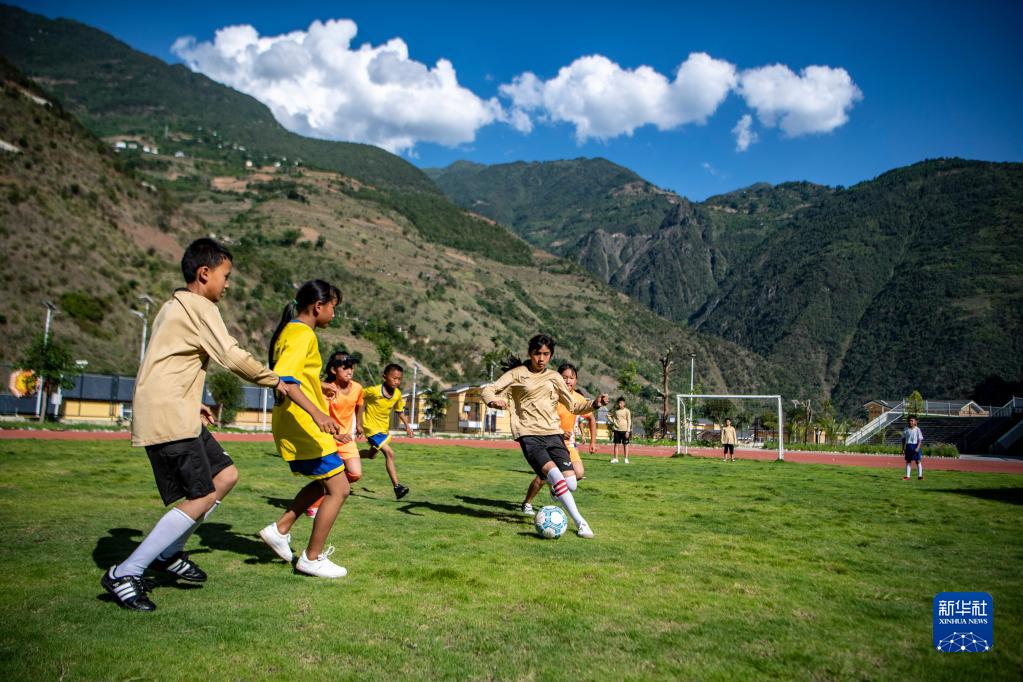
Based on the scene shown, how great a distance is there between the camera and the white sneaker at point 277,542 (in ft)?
19.0

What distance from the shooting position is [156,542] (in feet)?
15.0

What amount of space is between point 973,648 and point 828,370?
169 m

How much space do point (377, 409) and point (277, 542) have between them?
5.67 metres

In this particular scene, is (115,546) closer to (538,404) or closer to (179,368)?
(179,368)

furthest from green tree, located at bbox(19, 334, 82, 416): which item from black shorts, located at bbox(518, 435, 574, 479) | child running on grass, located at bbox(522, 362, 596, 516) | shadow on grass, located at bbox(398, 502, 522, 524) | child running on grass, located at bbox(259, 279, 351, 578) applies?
child running on grass, located at bbox(259, 279, 351, 578)

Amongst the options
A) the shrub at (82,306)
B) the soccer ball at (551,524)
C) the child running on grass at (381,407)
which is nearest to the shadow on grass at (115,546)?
the soccer ball at (551,524)

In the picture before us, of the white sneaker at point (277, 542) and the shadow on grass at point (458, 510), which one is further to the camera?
the shadow on grass at point (458, 510)

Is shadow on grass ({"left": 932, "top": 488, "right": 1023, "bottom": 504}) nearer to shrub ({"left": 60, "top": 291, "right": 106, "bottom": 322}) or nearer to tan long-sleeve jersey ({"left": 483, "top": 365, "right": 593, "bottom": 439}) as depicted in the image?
tan long-sleeve jersey ({"left": 483, "top": 365, "right": 593, "bottom": 439})

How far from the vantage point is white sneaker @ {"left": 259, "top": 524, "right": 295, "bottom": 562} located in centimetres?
579

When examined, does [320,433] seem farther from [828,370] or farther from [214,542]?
[828,370]

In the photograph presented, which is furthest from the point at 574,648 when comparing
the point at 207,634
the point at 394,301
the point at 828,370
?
the point at 828,370

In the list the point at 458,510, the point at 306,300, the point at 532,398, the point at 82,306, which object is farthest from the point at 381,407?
the point at 82,306

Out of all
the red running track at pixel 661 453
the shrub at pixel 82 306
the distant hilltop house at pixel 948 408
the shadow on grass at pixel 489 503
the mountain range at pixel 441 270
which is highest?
the mountain range at pixel 441 270

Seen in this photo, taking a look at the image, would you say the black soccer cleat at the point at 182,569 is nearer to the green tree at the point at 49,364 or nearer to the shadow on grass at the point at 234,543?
the shadow on grass at the point at 234,543
